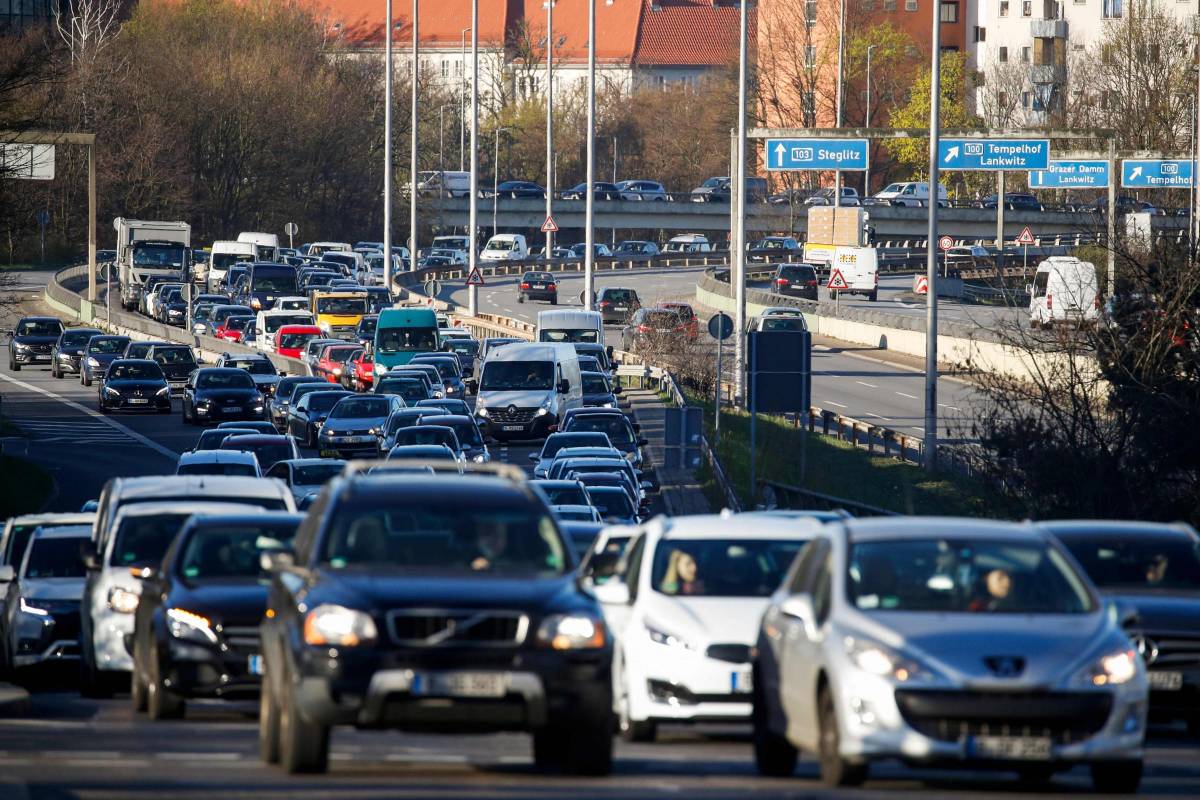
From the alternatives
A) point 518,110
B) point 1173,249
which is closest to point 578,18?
point 518,110

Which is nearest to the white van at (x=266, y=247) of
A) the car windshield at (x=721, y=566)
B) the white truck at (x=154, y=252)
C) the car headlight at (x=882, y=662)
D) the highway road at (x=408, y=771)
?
the white truck at (x=154, y=252)

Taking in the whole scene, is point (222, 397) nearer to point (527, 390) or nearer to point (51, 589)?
point (527, 390)

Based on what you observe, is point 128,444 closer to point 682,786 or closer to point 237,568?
point 237,568

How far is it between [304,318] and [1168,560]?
54.1m

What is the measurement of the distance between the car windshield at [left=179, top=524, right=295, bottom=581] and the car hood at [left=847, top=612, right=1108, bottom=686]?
5.46 m

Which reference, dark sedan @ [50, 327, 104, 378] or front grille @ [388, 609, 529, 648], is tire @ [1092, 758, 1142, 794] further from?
dark sedan @ [50, 327, 104, 378]

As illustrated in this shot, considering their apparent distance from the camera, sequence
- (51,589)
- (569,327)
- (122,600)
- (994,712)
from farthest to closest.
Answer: (569,327), (51,589), (122,600), (994,712)

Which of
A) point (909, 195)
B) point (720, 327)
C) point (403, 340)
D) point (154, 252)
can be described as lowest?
point (403, 340)

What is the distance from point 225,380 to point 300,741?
4161cm

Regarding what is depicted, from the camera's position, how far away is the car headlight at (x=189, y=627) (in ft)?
46.8

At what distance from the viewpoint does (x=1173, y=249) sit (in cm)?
3309

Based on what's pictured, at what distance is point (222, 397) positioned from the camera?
169 ft

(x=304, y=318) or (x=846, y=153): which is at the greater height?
(x=846, y=153)

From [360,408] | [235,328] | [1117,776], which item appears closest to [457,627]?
[1117,776]
